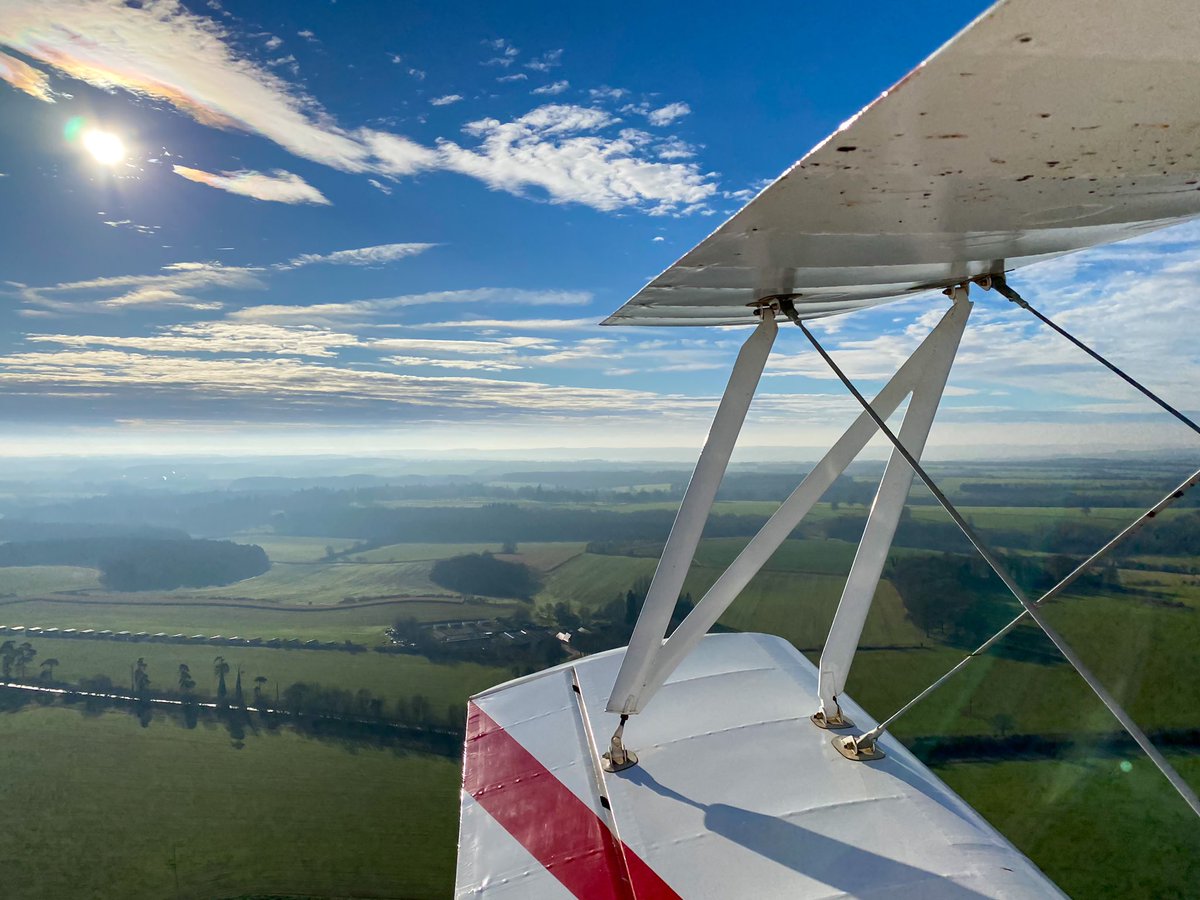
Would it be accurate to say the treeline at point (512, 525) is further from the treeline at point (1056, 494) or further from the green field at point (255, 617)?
the treeline at point (1056, 494)

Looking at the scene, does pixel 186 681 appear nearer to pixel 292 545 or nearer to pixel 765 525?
pixel 765 525

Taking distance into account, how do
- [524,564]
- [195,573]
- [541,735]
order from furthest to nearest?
[195,573], [524,564], [541,735]

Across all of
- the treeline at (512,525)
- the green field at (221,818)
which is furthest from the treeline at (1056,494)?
the green field at (221,818)

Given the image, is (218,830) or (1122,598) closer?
(218,830)

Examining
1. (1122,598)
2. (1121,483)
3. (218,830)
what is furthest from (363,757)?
(1121,483)

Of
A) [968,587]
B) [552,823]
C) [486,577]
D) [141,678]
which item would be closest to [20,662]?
[141,678]

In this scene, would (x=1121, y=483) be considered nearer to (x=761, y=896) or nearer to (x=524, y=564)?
(x=524, y=564)

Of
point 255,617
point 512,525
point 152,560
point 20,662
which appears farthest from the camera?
point 512,525
